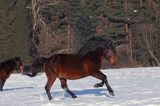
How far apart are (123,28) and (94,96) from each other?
4979 cm

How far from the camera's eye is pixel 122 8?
63844mm

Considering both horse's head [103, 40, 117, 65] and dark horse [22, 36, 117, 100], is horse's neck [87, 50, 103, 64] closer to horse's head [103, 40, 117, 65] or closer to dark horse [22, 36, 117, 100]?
dark horse [22, 36, 117, 100]

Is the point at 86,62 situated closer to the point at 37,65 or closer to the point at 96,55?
the point at 96,55

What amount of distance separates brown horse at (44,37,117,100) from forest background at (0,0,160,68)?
39931mm

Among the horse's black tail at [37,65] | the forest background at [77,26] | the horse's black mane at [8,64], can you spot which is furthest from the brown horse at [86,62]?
the forest background at [77,26]

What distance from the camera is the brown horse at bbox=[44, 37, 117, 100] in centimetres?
1332

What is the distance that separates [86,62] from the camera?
530 inches

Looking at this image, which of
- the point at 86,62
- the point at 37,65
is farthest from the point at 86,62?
the point at 37,65

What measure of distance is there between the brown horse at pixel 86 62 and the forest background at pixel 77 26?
39931 millimetres

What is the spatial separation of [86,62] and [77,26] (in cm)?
5036

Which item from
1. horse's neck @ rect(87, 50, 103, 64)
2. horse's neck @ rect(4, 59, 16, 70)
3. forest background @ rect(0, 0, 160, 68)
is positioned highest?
horse's neck @ rect(87, 50, 103, 64)

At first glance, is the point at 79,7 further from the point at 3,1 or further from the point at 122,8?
the point at 3,1

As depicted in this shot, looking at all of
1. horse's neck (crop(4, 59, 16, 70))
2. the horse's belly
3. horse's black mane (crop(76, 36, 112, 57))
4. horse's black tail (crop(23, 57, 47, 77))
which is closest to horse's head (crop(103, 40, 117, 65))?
horse's black mane (crop(76, 36, 112, 57))

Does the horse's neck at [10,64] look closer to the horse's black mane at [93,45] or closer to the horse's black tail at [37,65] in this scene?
the horse's black tail at [37,65]
